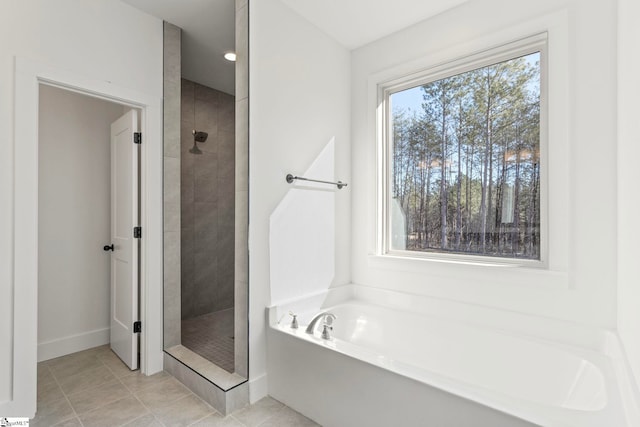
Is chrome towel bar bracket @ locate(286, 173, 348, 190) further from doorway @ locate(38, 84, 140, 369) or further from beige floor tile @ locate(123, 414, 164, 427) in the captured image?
beige floor tile @ locate(123, 414, 164, 427)

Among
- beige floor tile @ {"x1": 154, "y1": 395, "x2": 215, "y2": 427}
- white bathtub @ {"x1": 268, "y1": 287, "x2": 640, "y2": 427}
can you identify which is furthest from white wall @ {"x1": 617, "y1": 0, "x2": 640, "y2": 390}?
beige floor tile @ {"x1": 154, "y1": 395, "x2": 215, "y2": 427}

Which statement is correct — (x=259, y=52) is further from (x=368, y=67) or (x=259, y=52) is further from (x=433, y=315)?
(x=433, y=315)

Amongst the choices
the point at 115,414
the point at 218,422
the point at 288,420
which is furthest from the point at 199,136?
the point at 288,420

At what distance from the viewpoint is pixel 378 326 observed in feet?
7.80

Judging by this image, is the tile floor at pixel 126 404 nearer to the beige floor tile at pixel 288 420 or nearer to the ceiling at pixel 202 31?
the beige floor tile at pixel 288 420

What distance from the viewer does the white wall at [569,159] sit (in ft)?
5.51

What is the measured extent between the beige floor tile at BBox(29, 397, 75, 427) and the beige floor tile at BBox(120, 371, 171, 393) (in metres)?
0.33

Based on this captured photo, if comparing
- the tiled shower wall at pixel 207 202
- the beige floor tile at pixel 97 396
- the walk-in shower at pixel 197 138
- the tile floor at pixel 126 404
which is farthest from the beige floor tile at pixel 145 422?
the walk-in shower at pixel 197 138

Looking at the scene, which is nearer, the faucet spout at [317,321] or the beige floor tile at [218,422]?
the beige floor tile at [218,422]

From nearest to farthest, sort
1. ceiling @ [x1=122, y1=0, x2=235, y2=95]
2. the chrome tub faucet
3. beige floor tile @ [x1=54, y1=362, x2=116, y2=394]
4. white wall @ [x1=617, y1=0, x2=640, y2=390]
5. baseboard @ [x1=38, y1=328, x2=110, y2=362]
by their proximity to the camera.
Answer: white wall @ [x1=617, y1=0, x2=640, y2=390] < the chrome tub faucet < beige floor tile @ [x1=54, y1=362, x2=116, y2=394] < ceiling @ [x1=122, y1=0, x2=235, y2=95] < baseboard @ [x1=38, y1=328, x2=110, y2=362]

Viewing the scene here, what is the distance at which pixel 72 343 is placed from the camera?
270cm

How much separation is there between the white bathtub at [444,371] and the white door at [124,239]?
1143 mm

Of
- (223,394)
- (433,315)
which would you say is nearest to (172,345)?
(223,394)

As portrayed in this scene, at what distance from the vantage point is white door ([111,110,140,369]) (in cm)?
244
